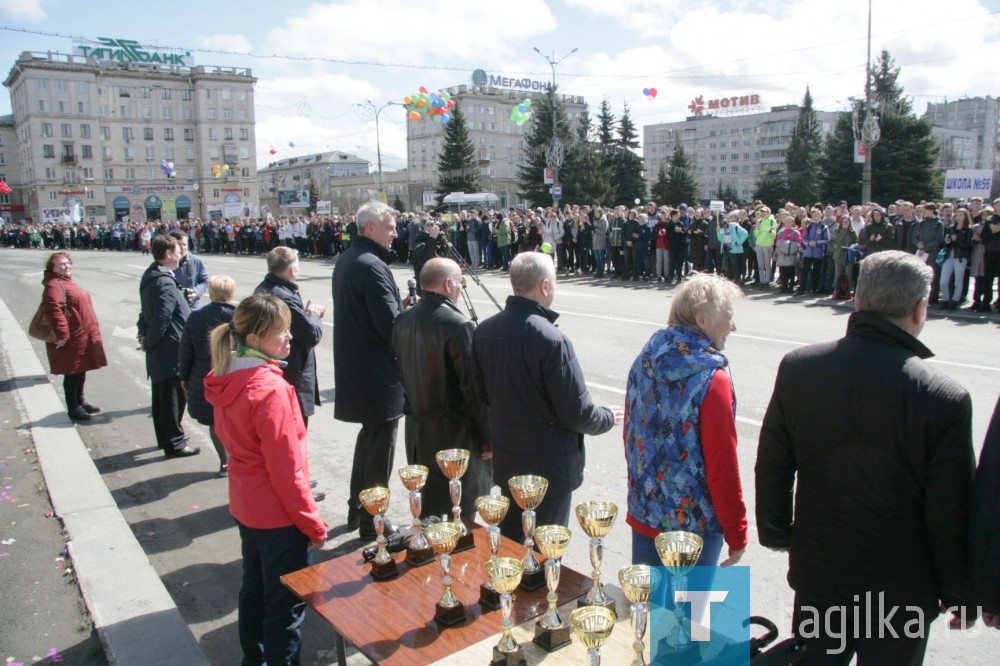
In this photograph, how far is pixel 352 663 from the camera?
11.1 feet

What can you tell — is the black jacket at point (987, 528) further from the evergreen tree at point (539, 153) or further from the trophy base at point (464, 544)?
the evergreen tree at point (539, 153)

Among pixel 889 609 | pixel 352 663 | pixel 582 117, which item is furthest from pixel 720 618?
pixel 582 117

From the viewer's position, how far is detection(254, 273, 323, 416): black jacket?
491 cm

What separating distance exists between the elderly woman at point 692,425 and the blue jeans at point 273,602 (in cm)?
156

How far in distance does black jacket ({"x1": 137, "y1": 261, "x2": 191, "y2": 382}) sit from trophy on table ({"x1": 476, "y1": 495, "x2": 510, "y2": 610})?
14.9 feet

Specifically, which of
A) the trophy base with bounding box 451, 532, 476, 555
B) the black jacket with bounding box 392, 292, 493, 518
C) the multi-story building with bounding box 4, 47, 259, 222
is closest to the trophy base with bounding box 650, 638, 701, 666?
the trophy base with bounding box 451, 532, 476, 555

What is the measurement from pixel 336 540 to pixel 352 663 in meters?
1.36

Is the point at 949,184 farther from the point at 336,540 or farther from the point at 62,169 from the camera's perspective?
the point at 62,169

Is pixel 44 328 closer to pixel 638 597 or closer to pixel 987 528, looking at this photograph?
pixel 638 597

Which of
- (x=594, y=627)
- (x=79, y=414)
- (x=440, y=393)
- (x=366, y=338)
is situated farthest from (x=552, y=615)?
(x=79, y=414)

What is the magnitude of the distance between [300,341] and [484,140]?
11776cm

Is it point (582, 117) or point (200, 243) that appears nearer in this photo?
point (200, 243)

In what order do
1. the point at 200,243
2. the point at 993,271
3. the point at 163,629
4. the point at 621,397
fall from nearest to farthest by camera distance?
the point at 163,629 < the point at 621,397 < the point at 993,271 < the point at 200,243

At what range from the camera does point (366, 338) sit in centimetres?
468
